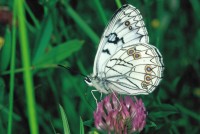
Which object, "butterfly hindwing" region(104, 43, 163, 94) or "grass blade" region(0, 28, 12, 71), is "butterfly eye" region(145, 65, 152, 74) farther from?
"grass blade" region(0, 28, 12, 71)

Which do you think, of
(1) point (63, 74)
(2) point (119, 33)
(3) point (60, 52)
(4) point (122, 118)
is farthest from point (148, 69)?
(1) point (63, 74)

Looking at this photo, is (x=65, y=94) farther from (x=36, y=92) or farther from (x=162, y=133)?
(x=162, y=133)

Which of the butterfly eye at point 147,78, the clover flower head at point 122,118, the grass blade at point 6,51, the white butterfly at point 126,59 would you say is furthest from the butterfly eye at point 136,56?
the grass blade at point 6,51

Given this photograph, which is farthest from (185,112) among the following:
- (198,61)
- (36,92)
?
(36,92)

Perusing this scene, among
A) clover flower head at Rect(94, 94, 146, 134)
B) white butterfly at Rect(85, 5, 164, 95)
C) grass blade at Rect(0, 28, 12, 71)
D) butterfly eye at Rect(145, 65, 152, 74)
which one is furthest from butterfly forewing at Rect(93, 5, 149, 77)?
grass blade at Rect(0, 28, 12, 71)

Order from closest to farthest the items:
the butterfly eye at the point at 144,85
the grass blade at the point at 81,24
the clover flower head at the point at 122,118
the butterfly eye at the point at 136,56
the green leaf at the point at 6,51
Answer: the clover flower head at the point at 122,118 < the butterfly eye at the point at 144,85 < the butterfly eye at the point at 136,56 < the green leaf at the point at 6,51 < the grass blade at the point at 81,24

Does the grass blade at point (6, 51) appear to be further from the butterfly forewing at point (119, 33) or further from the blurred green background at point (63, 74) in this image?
the butterfly forewing at point (119, 33)

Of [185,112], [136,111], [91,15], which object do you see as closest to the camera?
[136,111]
